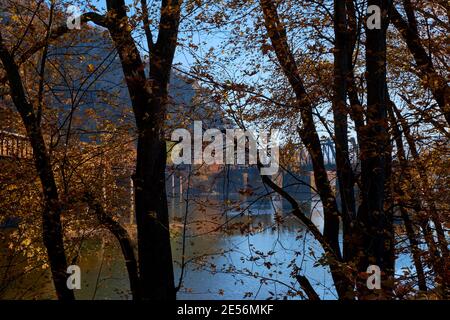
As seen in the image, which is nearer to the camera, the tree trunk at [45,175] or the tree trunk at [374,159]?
the tree trunk at [374,159]

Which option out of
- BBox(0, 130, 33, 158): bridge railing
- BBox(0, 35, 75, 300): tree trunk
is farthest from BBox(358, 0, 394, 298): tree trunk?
BBox(0, 130, 33, 158): bridge railing

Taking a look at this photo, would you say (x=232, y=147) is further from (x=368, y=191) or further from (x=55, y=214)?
(x=55, y=214)

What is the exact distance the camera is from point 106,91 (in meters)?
8.10

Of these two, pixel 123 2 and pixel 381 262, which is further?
pixel 123 2

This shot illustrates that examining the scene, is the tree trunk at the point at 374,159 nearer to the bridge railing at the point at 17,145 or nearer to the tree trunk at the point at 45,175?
the tree trunk at the point at 45,175

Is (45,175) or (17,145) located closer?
(45,175)

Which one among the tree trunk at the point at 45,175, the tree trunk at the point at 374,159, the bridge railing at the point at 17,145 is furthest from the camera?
the bridge railing at the point at 17,145

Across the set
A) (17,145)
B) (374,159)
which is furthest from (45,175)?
(374,159)

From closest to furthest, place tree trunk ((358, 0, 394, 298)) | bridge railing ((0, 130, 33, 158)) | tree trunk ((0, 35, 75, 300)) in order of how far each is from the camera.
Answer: tree trunk ((358, 0, 394, 298)) < tree trunk ((0, 35, 75, 300)) < bridge railing ((0, 130, 33, 158))

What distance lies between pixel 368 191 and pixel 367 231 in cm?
46

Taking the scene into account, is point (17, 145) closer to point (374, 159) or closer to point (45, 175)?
point (45, 175)

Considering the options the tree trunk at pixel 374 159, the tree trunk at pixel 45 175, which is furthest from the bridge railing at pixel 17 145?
the tree trunk at pixel 374 159

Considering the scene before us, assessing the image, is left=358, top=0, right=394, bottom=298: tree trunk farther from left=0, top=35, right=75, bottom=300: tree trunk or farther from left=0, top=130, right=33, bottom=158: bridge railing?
left=0, top=130, right=33, bottom=158: bridge railing
